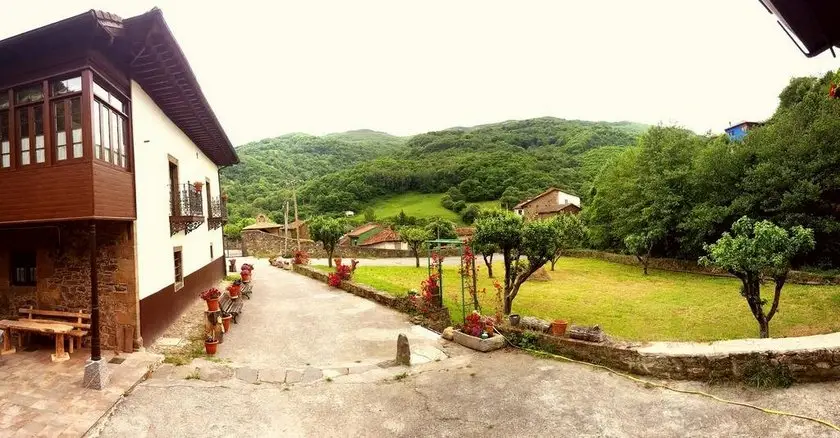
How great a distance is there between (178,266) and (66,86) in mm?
6587

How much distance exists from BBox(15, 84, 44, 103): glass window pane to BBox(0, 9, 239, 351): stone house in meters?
0.03

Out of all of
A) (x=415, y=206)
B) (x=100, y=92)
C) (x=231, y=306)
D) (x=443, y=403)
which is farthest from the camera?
(x=415, y=206)

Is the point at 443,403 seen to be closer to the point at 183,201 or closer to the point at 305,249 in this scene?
the point at 183,201

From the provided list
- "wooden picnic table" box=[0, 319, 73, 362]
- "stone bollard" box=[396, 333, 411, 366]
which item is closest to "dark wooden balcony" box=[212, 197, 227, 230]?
"wooden picnic table" box=[0, 319, 73, 362]

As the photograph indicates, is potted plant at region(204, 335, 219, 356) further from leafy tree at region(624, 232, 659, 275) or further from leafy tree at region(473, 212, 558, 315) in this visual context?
leafy tree at region(624, 232, 659, 275)

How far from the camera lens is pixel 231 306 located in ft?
46.5

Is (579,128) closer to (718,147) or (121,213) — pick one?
(718,147)

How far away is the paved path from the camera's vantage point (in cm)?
640

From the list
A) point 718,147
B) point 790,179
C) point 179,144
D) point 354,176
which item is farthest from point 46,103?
point 354,176

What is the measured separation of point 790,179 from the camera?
76.1 feet

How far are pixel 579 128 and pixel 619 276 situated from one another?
3491 inches

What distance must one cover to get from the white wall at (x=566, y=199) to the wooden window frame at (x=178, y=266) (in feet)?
165

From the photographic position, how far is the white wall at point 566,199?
58.0 meters

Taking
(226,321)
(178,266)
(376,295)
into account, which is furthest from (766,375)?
(178,266)
